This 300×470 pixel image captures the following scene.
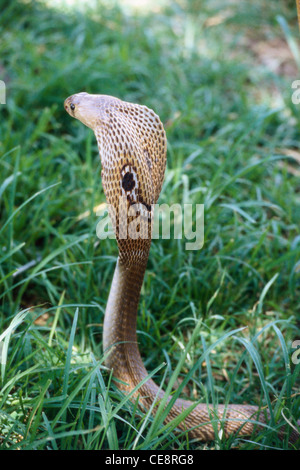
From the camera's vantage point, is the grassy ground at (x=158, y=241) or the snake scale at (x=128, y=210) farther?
the grassy ground at (x=158, y=241)

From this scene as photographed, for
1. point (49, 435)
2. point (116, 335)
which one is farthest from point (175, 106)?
point (49, 435)

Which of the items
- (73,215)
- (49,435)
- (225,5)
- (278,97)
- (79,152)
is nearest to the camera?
(49,435)

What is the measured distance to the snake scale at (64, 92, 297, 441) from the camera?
190 cm

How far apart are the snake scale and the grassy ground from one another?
9 centimetres

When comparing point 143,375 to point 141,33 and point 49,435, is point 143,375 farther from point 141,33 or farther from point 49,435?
point 141,33

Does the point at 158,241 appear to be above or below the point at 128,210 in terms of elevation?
below

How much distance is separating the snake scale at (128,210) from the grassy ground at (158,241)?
0.09 meters

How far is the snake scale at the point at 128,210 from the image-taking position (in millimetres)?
1902

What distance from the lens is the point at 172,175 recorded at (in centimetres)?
335

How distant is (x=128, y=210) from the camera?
1.93 metres

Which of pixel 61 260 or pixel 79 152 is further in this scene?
pixel 79 152

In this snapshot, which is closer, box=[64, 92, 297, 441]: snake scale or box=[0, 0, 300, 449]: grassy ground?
box=[64, 92, 297, 441]: snake scale

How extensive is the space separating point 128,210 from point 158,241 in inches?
43.7
